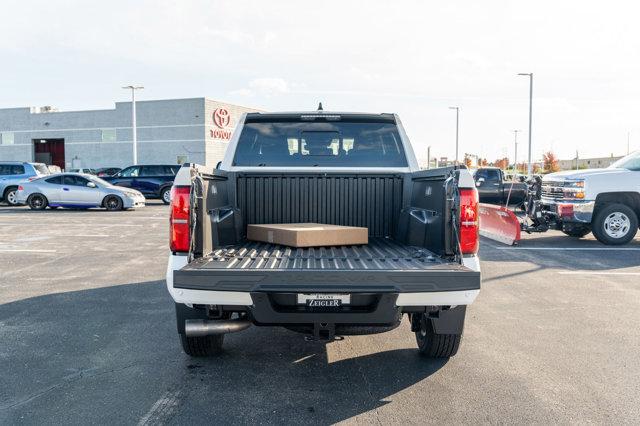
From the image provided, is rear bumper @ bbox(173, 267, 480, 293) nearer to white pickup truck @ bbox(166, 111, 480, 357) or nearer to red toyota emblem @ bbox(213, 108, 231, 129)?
white pickup truck @ bbox(166, 111, 480, 357)

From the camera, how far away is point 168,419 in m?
3.35

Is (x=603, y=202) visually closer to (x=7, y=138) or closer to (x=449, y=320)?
(x=449, y=320)

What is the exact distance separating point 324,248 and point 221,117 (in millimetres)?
45145

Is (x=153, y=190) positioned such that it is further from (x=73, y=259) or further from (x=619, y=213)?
(x=619, y=213)

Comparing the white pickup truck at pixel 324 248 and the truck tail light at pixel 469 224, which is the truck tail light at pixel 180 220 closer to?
the white pickup truck at pixel 324 248

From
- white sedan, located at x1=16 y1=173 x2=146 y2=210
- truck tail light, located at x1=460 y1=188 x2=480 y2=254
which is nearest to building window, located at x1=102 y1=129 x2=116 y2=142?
white sedan, located at x1=16 y1=173 x2=146 y2=210

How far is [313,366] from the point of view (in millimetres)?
4324

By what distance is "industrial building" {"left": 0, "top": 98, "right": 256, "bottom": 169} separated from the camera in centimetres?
4656

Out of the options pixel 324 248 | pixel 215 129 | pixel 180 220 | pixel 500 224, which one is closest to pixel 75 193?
pixel 500 224

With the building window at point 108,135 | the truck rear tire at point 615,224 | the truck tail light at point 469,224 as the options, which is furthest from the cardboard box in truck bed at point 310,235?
the building window at point 108,135

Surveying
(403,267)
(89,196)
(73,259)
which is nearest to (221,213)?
(403,267)

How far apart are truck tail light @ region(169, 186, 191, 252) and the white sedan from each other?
17.3 metres

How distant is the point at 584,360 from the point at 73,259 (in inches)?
320

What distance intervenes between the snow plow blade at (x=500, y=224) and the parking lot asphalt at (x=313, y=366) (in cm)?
378
